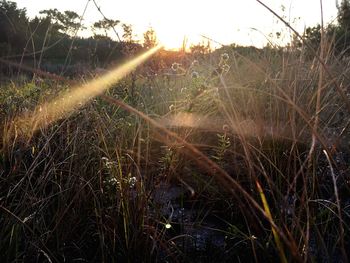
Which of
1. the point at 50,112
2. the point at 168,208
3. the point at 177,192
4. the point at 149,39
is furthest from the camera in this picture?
the point at 149,39

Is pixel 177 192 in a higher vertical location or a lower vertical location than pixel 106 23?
lower

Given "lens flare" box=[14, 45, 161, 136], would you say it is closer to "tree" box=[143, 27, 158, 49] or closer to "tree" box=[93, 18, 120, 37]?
"tree" box=[93, 18, 120, 37]

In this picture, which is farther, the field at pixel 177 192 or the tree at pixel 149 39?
the tree at pixel 149 39

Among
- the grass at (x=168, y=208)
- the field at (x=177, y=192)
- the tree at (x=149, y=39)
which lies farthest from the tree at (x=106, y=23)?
the tree at (x=149, y=39)

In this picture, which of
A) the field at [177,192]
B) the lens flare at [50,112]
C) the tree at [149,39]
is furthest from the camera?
the tree at [149,39]

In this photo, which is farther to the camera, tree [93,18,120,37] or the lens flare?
the lens flare

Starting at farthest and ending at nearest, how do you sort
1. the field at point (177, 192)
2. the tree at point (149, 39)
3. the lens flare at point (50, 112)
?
1. the tree at point (149, 39)
2. the lens flare at point (50, 112)
3. the field at point (177, 192)

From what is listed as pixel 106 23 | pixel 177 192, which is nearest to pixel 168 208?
pixel 177 192

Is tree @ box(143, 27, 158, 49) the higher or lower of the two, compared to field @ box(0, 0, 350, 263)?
higher

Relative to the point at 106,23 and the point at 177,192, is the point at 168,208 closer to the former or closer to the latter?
the point at 177,192

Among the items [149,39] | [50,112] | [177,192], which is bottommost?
[177,192]

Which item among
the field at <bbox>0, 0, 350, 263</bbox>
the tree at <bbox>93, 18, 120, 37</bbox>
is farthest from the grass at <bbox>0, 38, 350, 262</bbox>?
the tree at <bbox>93, 18, 120, 37</bbox>

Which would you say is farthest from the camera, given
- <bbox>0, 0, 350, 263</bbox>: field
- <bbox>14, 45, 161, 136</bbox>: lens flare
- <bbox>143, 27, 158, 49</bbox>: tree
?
<bbox>143, 27, 158, 49</bbox>: tree

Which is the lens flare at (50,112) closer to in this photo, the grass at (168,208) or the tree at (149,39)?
the grass at (168,208)
